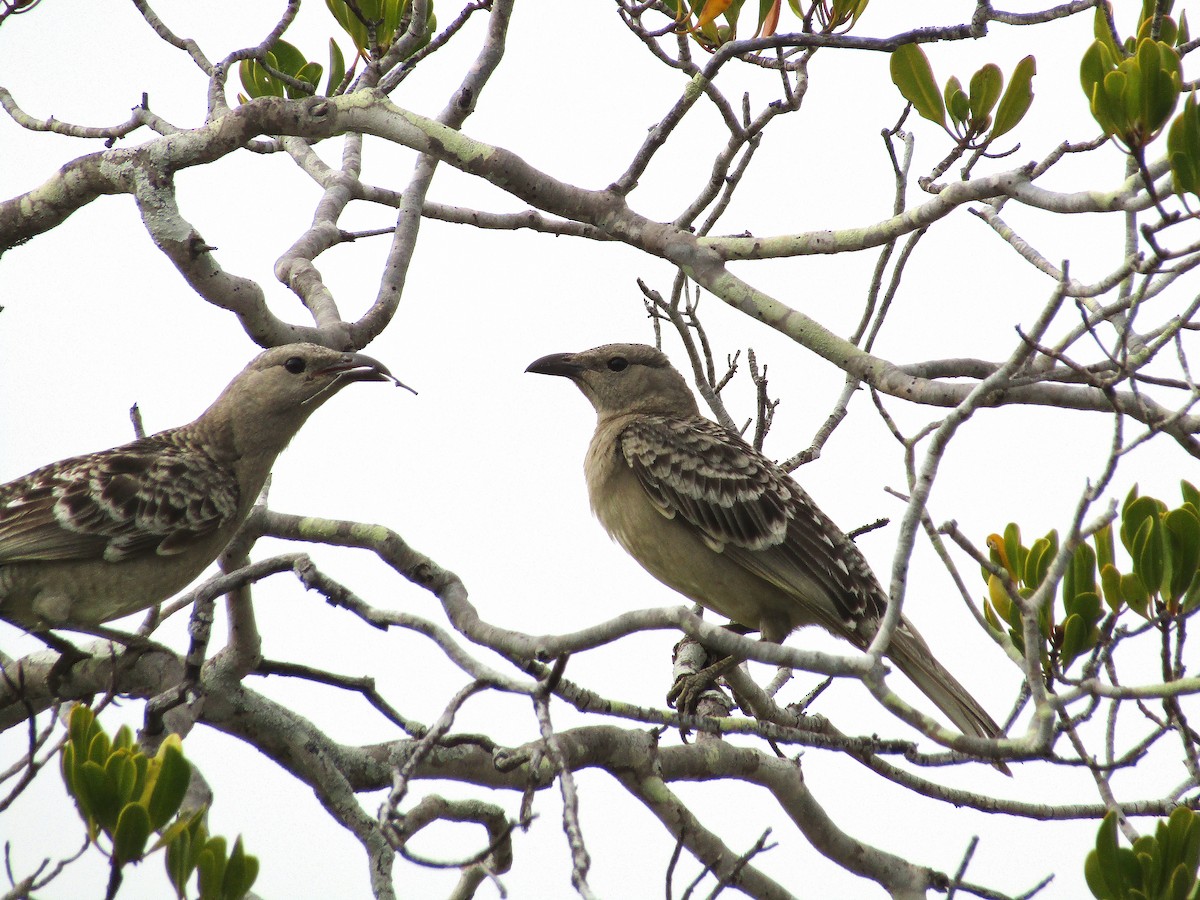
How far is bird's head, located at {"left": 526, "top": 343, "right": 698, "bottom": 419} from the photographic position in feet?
21.5

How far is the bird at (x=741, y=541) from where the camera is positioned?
5.44 metres

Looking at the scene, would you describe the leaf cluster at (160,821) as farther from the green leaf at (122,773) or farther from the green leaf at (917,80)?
the green leaf at (917,80)

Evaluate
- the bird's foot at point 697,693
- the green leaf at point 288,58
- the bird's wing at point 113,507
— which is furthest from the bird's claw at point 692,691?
the green leaf at point 288,58

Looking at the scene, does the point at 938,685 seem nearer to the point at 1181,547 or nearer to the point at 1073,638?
the point at 1073,638

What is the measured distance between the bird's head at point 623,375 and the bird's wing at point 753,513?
500 mm

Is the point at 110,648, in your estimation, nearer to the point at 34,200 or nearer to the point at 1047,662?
the point at 34,200

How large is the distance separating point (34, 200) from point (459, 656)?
103 inches

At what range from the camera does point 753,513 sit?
5629 mm

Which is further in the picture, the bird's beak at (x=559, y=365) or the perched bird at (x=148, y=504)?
the bird's beak at (x=559, y=365)

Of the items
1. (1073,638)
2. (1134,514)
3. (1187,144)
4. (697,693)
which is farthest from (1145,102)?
(697,693)

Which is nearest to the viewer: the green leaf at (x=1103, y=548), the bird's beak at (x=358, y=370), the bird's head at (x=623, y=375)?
the green leaf at (x=1103, y=548)

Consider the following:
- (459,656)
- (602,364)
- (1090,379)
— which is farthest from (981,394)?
(602,364)

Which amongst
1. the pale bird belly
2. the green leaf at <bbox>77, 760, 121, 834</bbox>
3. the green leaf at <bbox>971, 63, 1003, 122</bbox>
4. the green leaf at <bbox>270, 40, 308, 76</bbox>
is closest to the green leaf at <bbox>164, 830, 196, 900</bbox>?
the green leaf at <bbox>77, 760, 121, 834</bbox>

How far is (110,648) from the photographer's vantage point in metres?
4.19
